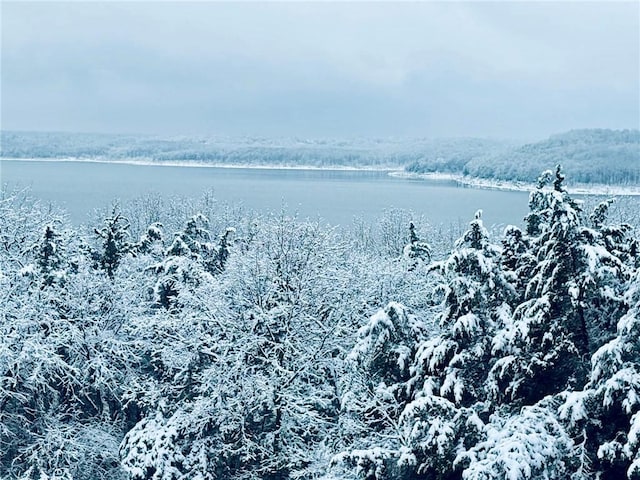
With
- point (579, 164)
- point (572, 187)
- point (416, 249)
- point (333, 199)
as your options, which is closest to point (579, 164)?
point (579, 164)

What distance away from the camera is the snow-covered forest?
1068cm

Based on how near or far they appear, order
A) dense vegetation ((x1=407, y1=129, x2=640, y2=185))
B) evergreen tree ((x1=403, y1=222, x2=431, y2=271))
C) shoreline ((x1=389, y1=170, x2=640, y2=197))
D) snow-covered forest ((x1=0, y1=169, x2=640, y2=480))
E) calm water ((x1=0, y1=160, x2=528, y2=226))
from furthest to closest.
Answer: dense vegetation ((x1=407, y1=129, x2=640, y2=185)), shoreline ((x1=389, y1=170, x2=640, y2=197)), calm water ((x1=0, y1=160, x2=528, y2=226)), evergreen tree ((x1=403, y1=222, x2=431, y2=271)), snow-covered forest ((x1=0, y1=169, x2=640, y2=480))

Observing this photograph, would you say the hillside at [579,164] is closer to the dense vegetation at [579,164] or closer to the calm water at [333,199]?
the dense vegetation at [579,164]

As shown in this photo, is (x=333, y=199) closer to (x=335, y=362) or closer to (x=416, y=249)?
(x=416, y=249)

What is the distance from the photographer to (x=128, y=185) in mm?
149125

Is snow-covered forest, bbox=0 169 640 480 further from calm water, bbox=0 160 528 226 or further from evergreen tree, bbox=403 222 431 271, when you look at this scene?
calm water, bbox=0 160 528 226

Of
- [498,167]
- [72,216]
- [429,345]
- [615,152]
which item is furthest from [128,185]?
[429,345]

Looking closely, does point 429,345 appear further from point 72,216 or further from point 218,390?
point 72,216

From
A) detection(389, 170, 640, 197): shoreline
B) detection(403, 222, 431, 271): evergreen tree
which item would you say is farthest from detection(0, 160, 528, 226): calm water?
detection(403, 222, 431, 271): evergreen tree

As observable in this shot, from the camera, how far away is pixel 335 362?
56.0ft

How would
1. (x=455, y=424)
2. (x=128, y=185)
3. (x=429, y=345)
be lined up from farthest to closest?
(x=128, y=185) → (x=429, y=345) → (x=455, y=424)

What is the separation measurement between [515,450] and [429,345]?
11.6 ft

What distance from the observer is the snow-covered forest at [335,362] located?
10680 millimetres

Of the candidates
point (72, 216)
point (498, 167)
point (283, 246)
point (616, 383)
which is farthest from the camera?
point (498, 167)
